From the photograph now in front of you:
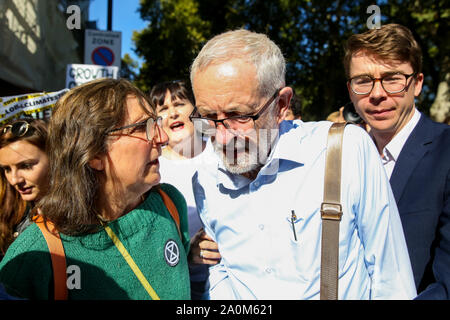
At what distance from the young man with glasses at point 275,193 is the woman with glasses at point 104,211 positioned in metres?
0.30

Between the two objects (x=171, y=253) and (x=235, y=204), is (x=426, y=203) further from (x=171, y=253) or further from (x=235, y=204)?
(x=171, y=253)

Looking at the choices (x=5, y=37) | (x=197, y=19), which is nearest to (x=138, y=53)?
(x=197, y=19)

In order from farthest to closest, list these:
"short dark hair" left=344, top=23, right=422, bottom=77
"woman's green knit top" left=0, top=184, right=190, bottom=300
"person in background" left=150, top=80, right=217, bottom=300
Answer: "person in background" left=150, top=80, right=217, bottom=300, "short dark hair" left=344, top=23, right=422, bottom=77, "woman's green knit top" left=0, top=184, right=190, bottom=300

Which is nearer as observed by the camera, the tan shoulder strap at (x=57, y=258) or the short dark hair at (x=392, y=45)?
the tan shoulder strap at (x=57, y=258)

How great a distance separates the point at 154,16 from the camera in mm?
16500

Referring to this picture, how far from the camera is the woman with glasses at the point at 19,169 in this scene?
2.68m

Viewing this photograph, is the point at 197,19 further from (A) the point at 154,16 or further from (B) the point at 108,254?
(B) the point at 108,254

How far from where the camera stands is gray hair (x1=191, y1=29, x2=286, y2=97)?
183cm

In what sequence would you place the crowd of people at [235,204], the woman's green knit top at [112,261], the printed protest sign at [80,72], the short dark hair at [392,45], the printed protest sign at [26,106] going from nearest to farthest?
the woman's green knit top at [112,261] → the crowd of people at [235,204] → the short dark hair at [392,45] → the printed protest sign at [26,106] → the printed protest sign at [80,72]

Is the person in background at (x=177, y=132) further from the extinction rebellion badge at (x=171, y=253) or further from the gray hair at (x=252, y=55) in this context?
the gray hair at (x=252, y=55)

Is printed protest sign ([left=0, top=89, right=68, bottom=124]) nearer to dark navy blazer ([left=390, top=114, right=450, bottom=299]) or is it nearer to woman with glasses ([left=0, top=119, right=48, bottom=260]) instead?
woman with glasses ([left=0, top=119, right=48, bottom=260])

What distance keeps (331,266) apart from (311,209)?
0.28 metres

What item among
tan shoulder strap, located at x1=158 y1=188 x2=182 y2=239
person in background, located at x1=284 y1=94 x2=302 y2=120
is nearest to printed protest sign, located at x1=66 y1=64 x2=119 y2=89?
person in background, located at x1=284 y1=94 x2=302 y2=120

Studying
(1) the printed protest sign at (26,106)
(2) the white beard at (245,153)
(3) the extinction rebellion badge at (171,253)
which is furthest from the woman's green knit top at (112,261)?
(1) the printed protest sign at (26,106)
